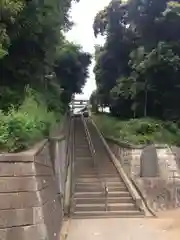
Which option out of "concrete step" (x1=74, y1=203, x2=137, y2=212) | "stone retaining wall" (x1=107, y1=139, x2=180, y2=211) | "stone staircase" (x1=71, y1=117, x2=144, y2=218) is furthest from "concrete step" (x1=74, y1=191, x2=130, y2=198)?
"stone retaining wall" (x1=107, y1=139, x2=180, y2=211)

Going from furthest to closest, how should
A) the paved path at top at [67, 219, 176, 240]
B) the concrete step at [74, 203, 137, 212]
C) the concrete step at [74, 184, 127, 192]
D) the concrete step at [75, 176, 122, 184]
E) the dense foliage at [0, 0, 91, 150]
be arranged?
the concrete step at [75, 176, 122, 184] → the concrete step at [74, 184, 127, 192] → the concrete step at [74, 203, 137, 212] → the dense foliage at [0, 0, 91, 150] → the paved path at top at [67, 219, 176, 240]

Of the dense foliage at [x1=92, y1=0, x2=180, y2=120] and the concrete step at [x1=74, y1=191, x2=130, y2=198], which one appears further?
the dense foliage at [x1=92, y1=0, x2=180, y2=120]

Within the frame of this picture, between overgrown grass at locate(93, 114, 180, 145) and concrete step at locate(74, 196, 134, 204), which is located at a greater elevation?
overgrown grass at locate(93, 114, 180, 145)

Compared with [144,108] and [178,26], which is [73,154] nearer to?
[144,108]

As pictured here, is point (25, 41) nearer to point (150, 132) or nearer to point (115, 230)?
point (150, 132)

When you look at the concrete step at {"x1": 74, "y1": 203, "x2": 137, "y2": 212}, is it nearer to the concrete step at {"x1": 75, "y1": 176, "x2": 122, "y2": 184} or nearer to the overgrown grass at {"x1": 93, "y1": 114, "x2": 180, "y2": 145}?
the concrete step at {"x1": 75, "y1": 176, "x2": 122, "y2": 184}

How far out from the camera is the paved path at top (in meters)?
11.2

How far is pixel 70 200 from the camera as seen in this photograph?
1463 cm

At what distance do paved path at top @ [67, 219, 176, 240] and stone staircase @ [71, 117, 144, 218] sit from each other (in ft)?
2.54

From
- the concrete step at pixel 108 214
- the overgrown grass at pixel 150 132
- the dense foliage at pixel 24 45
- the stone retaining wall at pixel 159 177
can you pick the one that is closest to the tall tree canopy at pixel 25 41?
the dense foliage at pixel 24 45

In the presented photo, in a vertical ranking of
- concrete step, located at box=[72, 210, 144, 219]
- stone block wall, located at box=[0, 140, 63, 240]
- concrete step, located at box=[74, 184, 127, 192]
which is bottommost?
concrete step, located at box=[72, 210, 144, 219]

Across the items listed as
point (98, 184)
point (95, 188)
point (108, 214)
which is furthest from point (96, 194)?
point (108, 214)

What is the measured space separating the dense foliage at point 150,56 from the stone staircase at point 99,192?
4.56m

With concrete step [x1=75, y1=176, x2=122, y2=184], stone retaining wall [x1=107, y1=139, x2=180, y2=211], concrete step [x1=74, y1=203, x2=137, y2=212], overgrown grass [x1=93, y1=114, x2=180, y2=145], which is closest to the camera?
concrete step [x1=74, y1=203, x2=137, y2=212]
